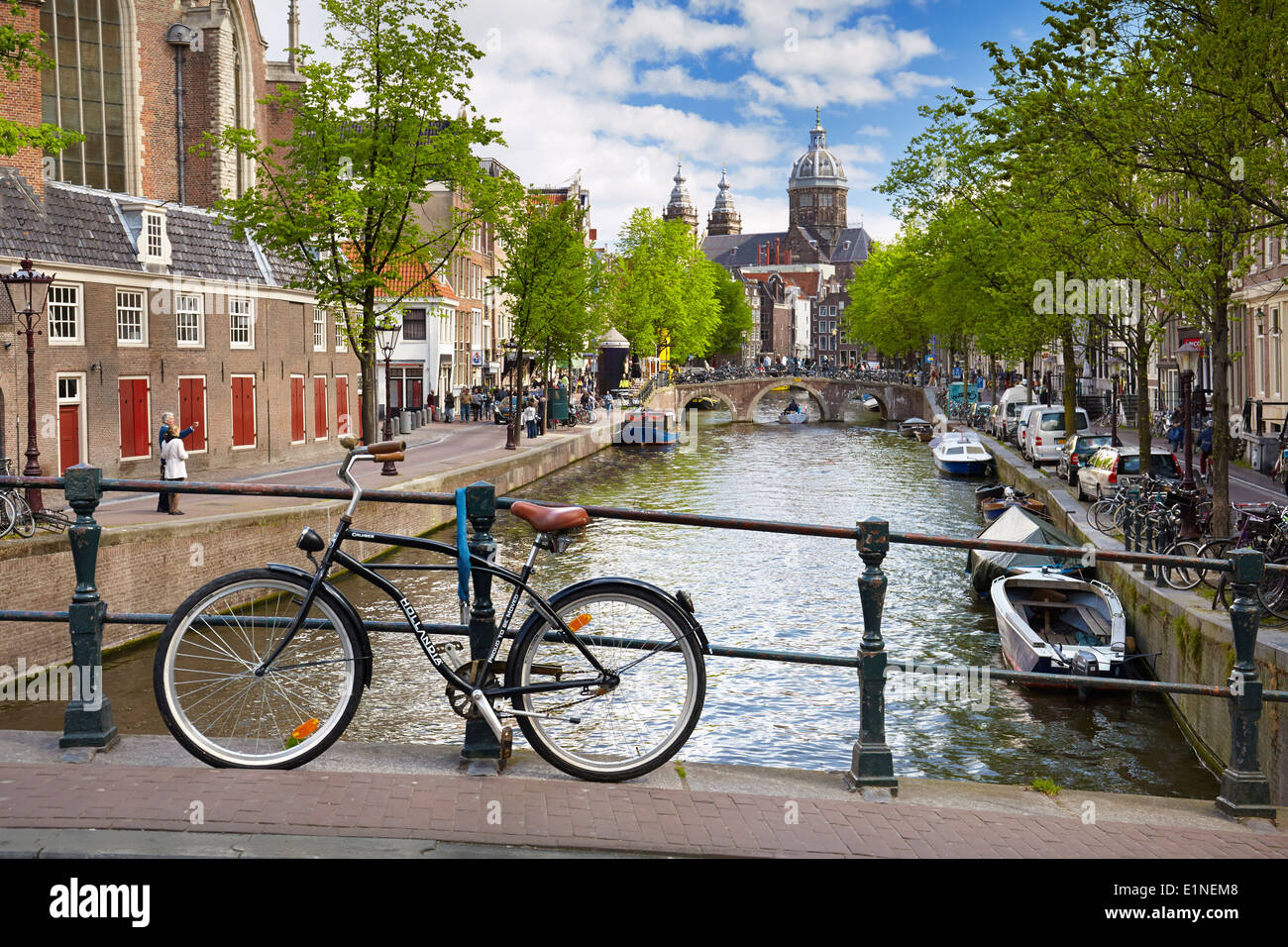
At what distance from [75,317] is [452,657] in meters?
25.0

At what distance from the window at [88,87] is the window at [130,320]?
8.99 m

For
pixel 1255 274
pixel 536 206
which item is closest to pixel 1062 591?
pixel 1255 274

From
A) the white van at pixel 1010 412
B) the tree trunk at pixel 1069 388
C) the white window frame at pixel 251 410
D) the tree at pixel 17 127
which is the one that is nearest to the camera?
the tree at pixel 17 127

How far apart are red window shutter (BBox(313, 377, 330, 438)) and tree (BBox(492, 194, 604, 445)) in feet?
28.9

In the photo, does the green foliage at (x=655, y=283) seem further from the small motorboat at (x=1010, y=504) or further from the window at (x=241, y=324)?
the small motorboat at (x=1010, y=504)

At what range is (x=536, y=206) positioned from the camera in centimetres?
5181

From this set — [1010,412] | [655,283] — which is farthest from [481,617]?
[655,283]

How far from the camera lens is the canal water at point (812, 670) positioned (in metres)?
14.1

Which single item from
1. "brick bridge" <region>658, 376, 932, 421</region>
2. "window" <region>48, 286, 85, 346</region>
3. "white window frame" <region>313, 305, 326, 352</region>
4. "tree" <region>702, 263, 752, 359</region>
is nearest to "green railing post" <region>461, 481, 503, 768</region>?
"window" <region>48, 286, 85, 346</region>

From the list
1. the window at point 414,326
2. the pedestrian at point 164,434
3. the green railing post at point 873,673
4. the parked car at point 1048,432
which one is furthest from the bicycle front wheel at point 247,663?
the window at point 414,326

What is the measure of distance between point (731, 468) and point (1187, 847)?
45.3 m

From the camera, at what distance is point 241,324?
33.8 metres
